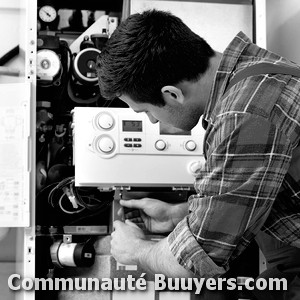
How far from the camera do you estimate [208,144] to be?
133 cm

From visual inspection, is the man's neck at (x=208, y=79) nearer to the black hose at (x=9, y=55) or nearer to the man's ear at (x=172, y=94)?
the man's ear at (x=172, y=94)

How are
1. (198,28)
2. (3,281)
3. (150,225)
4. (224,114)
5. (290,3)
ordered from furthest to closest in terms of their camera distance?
(3,281), (290,3), (198,28), (150,225), (224,114)

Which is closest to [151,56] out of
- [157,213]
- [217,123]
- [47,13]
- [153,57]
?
[153,57]

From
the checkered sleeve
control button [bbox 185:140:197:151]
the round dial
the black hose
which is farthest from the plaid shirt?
the black hose

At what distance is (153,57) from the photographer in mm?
1377

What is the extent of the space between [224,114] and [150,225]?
2.55 feet

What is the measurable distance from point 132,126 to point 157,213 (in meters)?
0.30

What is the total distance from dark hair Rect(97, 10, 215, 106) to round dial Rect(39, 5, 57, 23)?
3.09 feet

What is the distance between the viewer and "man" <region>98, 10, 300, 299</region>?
48.3 inches

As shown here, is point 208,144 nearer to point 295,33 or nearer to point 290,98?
point 290,98

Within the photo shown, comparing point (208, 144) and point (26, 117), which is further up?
point (208, 144)

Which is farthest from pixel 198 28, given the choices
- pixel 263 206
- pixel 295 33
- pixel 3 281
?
pixel 3 281

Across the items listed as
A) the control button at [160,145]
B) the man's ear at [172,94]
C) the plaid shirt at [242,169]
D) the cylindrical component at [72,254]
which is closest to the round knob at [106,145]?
the control button at [160,145]

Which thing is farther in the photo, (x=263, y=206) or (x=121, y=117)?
(x=121, y=117)
